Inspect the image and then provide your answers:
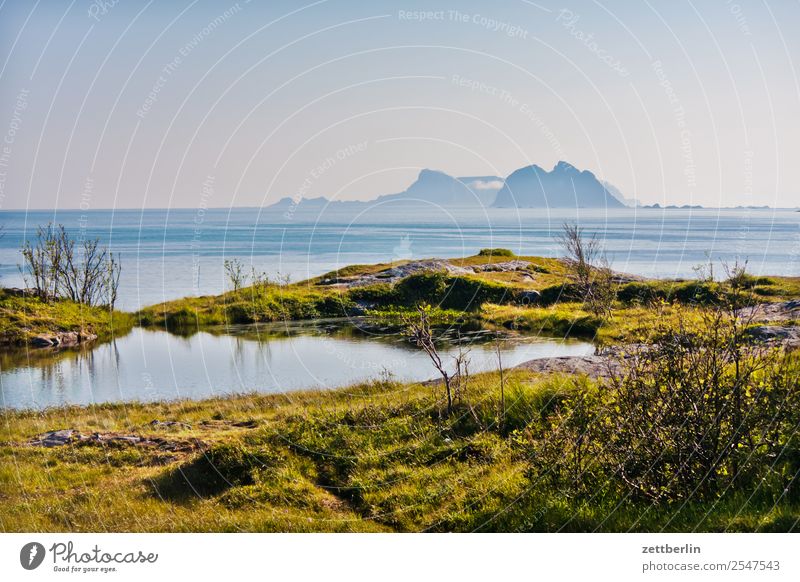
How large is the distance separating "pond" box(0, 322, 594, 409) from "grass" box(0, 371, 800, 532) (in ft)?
17.9

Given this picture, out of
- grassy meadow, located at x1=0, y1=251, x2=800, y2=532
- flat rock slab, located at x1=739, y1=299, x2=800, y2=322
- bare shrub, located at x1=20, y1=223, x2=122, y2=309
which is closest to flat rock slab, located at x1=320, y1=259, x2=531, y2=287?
bare shrub, located at x1=20, y1=223, x2=122, y2=309

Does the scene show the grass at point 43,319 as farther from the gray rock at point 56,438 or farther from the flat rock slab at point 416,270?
the gray rock at point 56,438

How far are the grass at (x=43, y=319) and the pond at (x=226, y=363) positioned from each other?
55.2 inches

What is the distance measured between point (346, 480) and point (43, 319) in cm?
2458

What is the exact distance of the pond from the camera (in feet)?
69.9

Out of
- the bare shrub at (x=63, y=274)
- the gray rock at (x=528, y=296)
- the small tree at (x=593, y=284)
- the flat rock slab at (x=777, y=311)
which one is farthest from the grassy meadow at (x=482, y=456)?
the gray rock at (x=528, y=296)

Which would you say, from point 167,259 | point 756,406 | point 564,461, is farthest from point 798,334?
point 167,259

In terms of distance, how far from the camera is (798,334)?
52.1 feet

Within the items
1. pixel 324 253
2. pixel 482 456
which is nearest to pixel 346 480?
pixel 482 456

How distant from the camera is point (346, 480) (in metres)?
11.1

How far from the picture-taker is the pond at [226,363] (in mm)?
21312

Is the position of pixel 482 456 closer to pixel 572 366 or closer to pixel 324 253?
pixel 572 366

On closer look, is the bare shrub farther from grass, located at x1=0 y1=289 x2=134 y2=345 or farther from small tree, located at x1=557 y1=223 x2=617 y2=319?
small tree, located at x1=557 y1=223 x2=617 y2=319

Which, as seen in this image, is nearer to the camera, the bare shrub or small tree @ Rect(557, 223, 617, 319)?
small tree @ Rect(557, 223, 617, 319)
